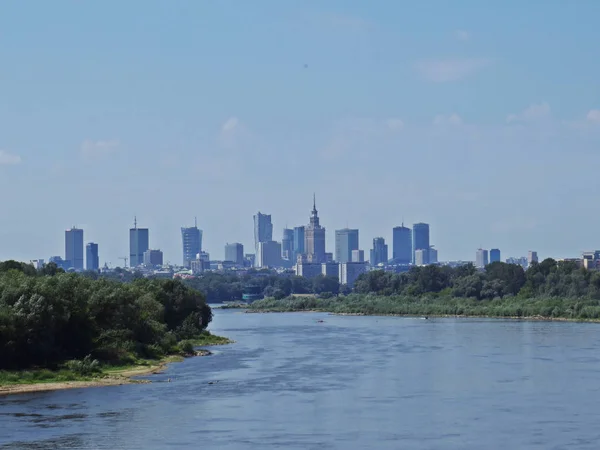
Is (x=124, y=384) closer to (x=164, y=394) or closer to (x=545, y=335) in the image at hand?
(x=164, y=394)

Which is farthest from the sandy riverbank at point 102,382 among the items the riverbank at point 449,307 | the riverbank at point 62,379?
the riverbank at point 449,307

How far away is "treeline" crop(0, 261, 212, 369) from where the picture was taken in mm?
59094

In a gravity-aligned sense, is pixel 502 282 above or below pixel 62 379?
above

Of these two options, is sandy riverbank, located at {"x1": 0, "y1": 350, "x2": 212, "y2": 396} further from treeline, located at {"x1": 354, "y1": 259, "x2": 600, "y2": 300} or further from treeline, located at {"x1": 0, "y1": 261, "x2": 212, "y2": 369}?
treeline, located at {"x1": 354, "y1": 259, "x2": 600, "y2": 300}

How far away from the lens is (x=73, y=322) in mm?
64062

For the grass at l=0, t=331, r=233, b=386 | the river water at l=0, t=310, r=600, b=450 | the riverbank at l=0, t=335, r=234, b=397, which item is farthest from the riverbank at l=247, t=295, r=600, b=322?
the riverbank at l=0, t=335, r=234, b=397

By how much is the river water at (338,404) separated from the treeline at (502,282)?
236 feet

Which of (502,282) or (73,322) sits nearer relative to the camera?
(73,322)

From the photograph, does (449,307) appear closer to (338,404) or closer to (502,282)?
(502,282)

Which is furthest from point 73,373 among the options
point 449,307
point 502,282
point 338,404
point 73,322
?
point 502,282

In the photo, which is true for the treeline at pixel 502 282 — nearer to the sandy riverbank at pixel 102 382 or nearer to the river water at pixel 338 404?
the river water at pixel 338 404

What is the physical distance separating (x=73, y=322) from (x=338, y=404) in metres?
19.6

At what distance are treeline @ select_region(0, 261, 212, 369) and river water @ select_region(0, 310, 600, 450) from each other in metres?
3.81

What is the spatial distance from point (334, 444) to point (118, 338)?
29959 mm
